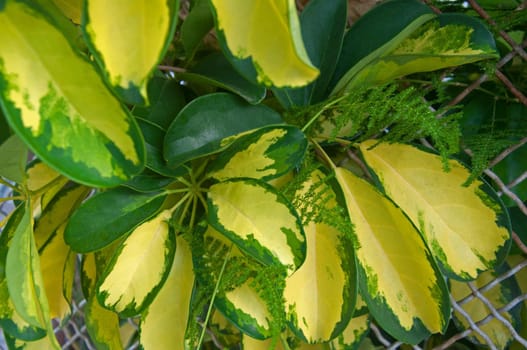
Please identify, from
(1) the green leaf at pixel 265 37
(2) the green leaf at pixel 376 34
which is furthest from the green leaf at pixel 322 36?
(1) the green leaf at pixel 265 37

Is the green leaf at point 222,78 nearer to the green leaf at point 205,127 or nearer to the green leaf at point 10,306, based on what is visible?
the green leaf at point 205,127

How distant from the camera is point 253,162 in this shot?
415 millimetres

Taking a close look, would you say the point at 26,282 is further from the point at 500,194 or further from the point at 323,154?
the point at 500,194

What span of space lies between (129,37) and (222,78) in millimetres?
141

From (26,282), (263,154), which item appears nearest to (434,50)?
(263,154)

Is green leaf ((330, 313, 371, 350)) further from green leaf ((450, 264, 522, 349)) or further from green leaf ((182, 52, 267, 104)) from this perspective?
green leaf ((182, 52, 267, 104))

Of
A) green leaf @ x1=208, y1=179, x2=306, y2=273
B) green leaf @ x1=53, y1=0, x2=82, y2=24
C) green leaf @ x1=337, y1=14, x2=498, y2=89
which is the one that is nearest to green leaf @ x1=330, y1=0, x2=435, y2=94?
green leaf @ x1=337, y1=14, x2=498, y2=89

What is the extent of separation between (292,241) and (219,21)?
0.18 meters

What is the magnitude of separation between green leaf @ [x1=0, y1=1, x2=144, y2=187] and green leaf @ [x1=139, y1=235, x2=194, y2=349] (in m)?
0.19

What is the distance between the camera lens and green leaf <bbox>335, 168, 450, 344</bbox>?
43cm

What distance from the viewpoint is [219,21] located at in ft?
1.01

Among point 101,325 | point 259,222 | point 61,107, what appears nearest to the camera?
point 61,107

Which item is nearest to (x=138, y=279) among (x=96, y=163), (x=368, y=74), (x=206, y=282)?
(x=206, y=282)

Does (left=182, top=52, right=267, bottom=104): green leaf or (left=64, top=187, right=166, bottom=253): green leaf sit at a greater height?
(left=182, top=52, right=267, bottom=104): green leaf
